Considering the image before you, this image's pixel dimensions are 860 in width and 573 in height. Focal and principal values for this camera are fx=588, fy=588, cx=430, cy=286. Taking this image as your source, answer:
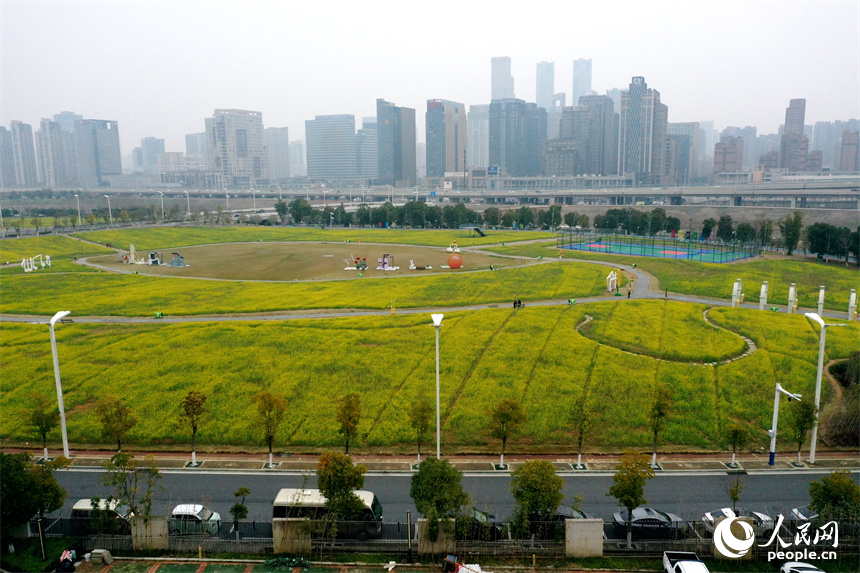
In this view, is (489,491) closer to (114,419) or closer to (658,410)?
(658,410)

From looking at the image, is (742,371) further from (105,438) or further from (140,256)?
(140,256)

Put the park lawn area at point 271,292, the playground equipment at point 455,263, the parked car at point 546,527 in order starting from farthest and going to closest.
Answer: the playground equipment at point 455,263 → the park lawn area at point 271,292 → the parked car at point 546,527

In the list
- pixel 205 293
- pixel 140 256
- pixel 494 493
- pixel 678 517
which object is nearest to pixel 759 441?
pixel 678 517

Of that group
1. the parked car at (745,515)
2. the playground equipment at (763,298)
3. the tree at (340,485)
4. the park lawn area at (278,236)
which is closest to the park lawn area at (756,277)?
the playground equipment at (763,298)

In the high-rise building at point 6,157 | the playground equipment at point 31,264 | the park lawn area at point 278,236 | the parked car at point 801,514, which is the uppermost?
the high-rise building at point 6,157

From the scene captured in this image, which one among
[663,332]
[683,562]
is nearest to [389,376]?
[683,562]

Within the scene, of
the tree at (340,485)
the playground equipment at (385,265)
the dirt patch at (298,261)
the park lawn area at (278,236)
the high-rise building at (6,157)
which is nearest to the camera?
the tree at (340,485)

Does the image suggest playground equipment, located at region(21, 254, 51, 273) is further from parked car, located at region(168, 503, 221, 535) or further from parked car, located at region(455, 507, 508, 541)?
parked car, located at region(455, 507, 508, 541)

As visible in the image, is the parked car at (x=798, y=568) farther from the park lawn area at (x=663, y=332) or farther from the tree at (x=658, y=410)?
the park lawn area at (x=663, y=332)
